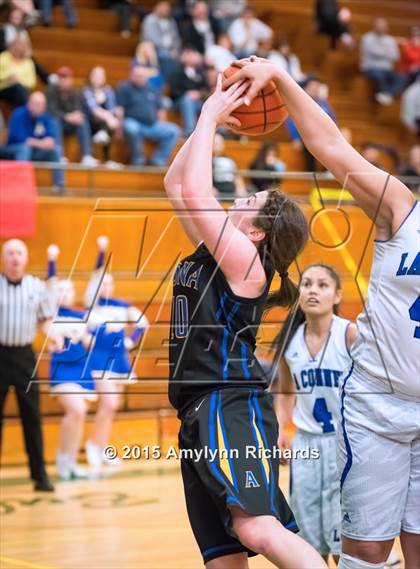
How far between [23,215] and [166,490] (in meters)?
3.50

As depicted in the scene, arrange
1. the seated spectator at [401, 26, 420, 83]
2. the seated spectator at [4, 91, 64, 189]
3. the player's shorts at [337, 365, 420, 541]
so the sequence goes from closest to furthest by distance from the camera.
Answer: the player's shorts at [337, 365, 420, 541]
the seated spectator at [4, 91, 64, 189]
the seated spectator at [401, 26, 420, 83]

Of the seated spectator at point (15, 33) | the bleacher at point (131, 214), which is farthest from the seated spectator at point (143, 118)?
the seated spectator at point (15, 33)

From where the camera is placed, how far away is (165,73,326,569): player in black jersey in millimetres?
3814

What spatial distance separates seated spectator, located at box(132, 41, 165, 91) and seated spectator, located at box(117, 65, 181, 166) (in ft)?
2.34

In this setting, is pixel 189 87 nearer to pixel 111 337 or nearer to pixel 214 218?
pixel 111 337

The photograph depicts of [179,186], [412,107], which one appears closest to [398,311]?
[179,186]

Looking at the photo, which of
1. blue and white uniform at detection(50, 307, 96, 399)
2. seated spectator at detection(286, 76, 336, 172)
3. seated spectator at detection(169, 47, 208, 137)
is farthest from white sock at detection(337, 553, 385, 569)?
seated spectator at detection(169, 47, 208, 137)

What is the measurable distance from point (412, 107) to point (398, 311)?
1318 centimetres

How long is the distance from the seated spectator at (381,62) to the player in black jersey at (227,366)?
14.1 m

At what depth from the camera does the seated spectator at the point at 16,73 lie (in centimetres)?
1289

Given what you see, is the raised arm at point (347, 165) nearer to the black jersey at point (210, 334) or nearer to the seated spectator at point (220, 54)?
the black jersey at point (210, 334)

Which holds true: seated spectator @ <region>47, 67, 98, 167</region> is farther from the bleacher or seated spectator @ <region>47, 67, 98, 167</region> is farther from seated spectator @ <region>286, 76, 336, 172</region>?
seated spectator @ <region>286, 76, 336, 172</region>

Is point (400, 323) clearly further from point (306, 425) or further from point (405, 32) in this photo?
point (405, 32)

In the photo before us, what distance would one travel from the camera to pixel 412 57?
693 inches
